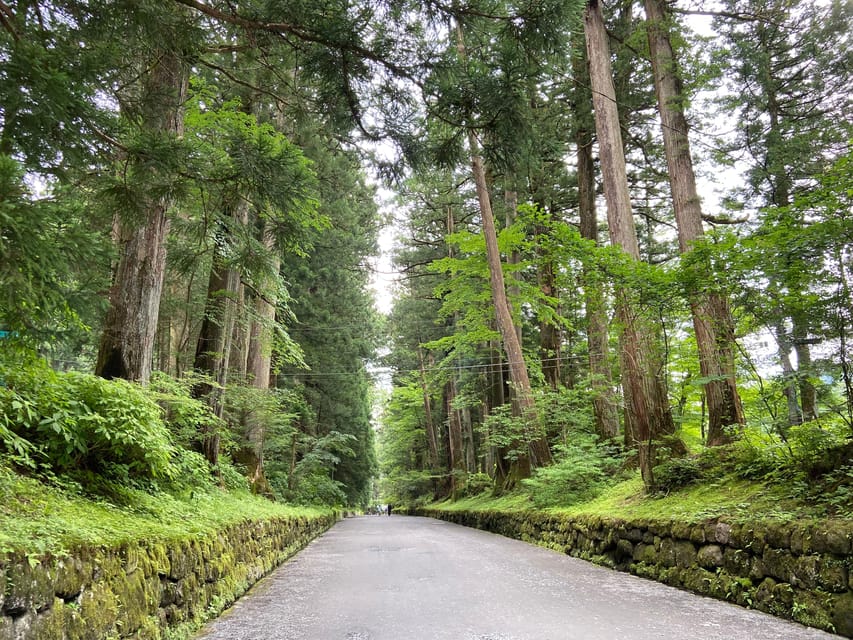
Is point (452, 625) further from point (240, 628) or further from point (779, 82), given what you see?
point (779, 82)

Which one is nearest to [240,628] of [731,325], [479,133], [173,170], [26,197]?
[26,197]

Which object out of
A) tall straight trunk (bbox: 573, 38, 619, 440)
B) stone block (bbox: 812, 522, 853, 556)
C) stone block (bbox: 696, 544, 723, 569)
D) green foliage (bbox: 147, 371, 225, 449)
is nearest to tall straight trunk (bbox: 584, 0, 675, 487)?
tall straight trunk (bbox: 573, 38, 619, 440)

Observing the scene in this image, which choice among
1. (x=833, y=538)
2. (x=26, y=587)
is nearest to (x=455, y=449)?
(x=833, y=538)

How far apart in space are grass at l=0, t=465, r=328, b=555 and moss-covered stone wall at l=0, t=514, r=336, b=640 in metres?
0.07

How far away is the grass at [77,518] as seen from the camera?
88.4 inches

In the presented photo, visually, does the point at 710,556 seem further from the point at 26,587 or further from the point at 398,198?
the point at 398,198

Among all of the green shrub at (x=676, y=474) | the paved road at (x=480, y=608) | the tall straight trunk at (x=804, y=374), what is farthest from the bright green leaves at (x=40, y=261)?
the green shrub at (x=676, y=474)

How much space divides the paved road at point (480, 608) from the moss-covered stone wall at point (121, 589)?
27 cm

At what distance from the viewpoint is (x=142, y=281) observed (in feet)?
18.3

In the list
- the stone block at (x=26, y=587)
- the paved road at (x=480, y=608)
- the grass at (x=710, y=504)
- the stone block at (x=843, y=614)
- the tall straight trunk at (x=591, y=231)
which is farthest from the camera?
the tall straight trunk at (x=591, y=231)

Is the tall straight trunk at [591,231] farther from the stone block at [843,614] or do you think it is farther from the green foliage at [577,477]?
the stone block at [843,614]

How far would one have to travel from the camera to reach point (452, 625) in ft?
11.5

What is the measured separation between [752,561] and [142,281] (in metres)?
6.37

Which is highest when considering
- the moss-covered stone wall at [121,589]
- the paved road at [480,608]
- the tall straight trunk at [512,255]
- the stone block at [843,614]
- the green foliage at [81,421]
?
the tall straight trunk at [512,255]
